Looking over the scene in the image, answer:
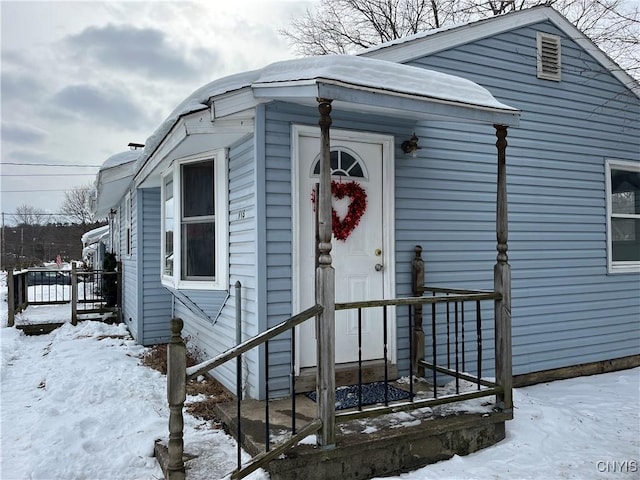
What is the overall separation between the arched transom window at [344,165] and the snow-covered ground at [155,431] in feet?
7.62

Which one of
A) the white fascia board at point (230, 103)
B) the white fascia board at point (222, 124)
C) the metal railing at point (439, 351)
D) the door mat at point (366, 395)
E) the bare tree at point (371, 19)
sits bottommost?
the door mat at point (366, 395)

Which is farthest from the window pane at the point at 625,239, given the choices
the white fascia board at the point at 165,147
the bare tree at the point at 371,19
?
the bare tree at the point at 371,19

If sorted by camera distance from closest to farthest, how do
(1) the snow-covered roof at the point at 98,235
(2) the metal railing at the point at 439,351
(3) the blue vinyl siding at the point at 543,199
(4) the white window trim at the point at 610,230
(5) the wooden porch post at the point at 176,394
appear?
(5) the wooden porch post at the point at 176,394, (2) the metal railing at the point at 439,351, (3) the blue vinyl siding at the point at 543,199, (4) the white window trim at the point at 610,230, (1) the snow-covered roof at the point at 98,235

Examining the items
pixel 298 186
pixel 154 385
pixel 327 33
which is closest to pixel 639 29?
pixel 298 186

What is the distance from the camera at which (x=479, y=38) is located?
16.7ft

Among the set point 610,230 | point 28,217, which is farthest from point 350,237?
point 28,217

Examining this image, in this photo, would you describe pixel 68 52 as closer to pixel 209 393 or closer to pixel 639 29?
pixel 209 393

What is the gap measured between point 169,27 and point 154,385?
605 centimetres

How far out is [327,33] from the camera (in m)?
17.1

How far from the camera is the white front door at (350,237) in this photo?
3912mm

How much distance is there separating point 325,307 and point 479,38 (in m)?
3.95

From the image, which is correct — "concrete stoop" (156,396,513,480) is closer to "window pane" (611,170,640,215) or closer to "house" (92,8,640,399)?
"house" (92,8,640,399)

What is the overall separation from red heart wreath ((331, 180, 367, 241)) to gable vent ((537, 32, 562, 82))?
3.13 m

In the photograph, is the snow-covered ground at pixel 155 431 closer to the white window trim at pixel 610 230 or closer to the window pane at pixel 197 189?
the white window trim at pixel 610 230
